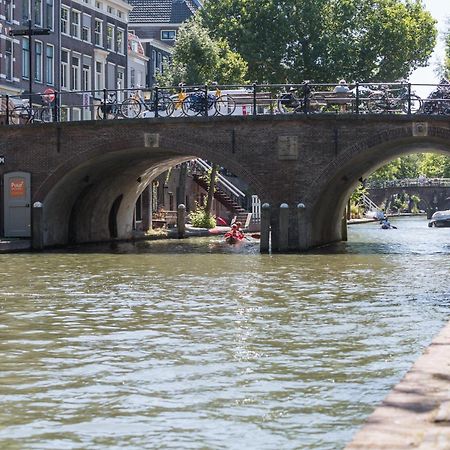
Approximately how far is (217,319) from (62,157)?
2131cm

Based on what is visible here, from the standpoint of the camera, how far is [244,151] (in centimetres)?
3406

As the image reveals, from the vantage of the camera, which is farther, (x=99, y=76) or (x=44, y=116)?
(x=99, y=76)

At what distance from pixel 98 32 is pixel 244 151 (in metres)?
27.3

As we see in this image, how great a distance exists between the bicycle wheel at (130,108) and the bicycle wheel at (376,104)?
695cm

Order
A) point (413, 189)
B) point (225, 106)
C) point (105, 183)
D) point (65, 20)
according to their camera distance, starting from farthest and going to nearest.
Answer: point (413, 189) → point (65, 20) → point (105, 183) → point (225, 106)

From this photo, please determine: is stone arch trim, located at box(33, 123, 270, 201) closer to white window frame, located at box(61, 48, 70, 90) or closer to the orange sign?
the orange sign

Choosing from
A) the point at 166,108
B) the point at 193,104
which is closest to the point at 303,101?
the point at 193,104

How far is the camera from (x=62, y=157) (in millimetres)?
35656

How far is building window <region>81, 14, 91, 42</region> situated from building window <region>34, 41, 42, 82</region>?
525 centimetres

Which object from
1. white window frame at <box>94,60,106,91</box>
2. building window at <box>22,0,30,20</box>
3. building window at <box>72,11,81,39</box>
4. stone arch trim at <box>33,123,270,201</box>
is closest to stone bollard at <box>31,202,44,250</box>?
stone arch trim at <box>33,123,270,201</box>

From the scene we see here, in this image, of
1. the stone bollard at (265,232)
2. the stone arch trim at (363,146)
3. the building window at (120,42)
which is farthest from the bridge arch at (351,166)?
the building window at (120,42)

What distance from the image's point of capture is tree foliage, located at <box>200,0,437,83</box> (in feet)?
229

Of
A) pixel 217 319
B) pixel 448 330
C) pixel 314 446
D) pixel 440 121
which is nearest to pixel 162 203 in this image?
pixel 440 121

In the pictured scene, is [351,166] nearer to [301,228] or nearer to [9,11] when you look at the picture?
[301,228]
